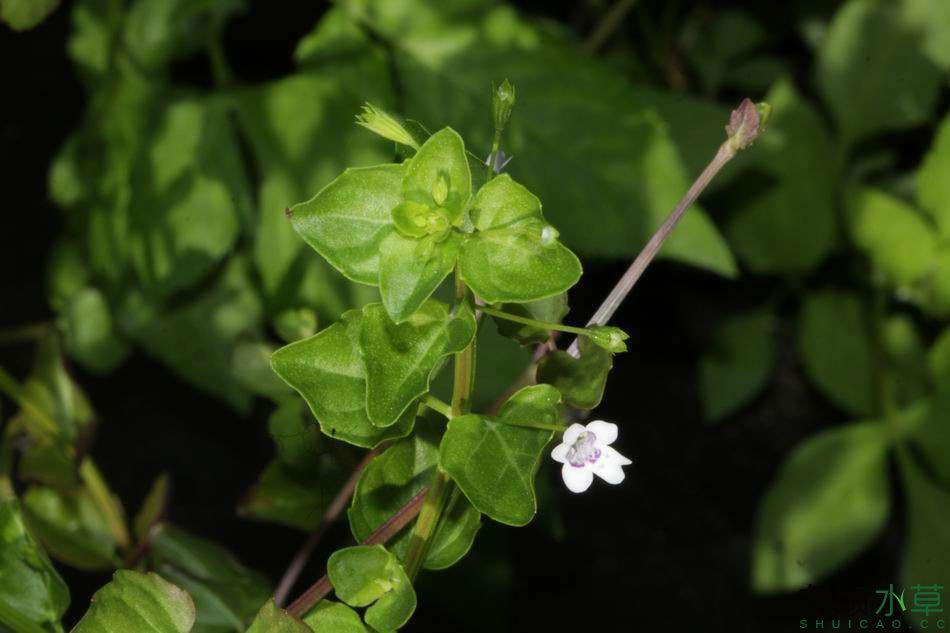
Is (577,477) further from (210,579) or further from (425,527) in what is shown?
(210,579)

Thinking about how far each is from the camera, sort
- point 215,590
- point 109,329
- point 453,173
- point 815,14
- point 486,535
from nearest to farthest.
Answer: point 453,173 < point 215,590 < point 486,535 < point 109,329 < point 815,14

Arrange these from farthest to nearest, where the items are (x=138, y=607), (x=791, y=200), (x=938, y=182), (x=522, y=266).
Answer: (x=791, y=200), (x=938, y=182), (x=138, y=607), (x=522, y=266)

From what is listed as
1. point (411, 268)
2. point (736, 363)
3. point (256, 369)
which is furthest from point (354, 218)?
Answer: point (736, 363)

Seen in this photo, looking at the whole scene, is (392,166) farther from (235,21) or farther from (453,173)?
(235,21)

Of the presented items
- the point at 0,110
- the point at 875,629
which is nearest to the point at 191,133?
the point at 0,110

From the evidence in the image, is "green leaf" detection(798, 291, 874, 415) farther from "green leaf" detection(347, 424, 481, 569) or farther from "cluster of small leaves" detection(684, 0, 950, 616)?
"green leaf" detection(347, 424, 481, 569)

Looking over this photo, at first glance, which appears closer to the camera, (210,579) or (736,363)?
(210,579)

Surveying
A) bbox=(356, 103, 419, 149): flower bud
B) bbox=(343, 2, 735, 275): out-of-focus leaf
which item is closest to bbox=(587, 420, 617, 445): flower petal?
bbox=(356, 103, 419, 149): flower bud
